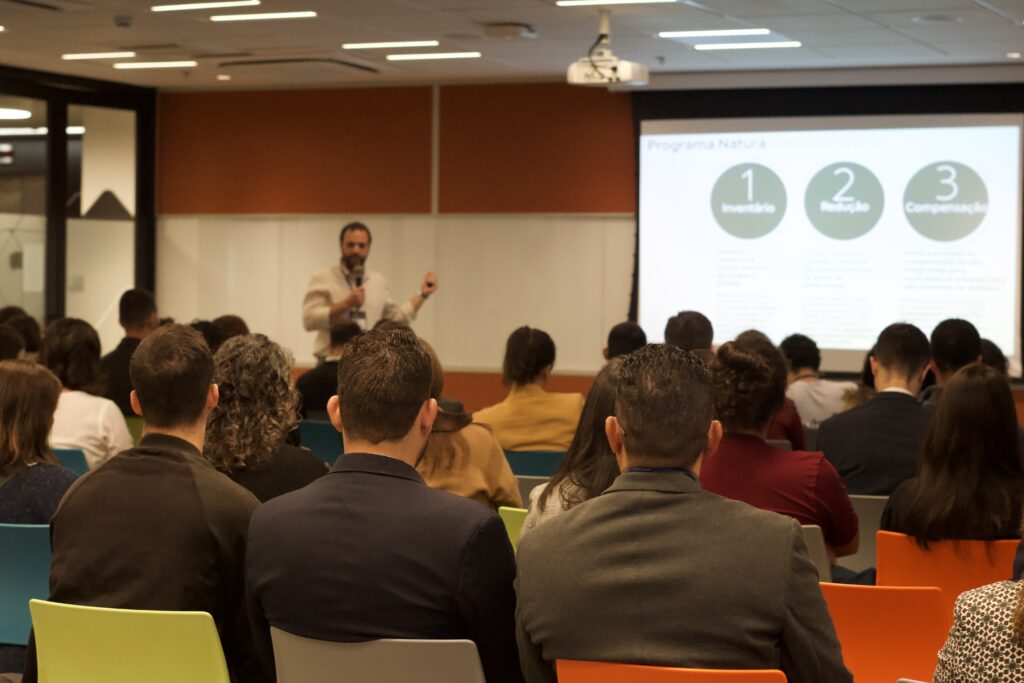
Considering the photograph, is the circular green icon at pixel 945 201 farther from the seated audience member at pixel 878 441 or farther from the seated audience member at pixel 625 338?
the seated audience member at pixel 878 441

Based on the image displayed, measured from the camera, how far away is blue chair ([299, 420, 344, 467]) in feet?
19.2

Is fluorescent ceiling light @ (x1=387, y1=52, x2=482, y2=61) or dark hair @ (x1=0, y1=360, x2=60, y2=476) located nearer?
dark hair @ (x1=0, y1=360, x2=60, y2=476)

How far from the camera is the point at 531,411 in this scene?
17.5 feet

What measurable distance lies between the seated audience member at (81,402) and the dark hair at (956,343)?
3.46 metres

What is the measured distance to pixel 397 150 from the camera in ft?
37.0

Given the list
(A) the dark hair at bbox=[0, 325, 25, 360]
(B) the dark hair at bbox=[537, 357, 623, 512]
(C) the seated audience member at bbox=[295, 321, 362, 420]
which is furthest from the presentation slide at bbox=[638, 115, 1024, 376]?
(B) the dark hair at bbox=[537, 357, 623, 512]

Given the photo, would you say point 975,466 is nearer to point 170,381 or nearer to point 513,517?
point 513,517

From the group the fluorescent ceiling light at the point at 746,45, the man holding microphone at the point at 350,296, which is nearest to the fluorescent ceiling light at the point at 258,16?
the man holding microphone at the point at 350,296

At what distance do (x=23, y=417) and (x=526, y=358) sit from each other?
2.29m

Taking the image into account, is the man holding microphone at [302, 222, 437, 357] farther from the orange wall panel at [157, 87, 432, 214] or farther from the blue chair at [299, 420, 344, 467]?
the blue chair at [299, 420, 344, 467]

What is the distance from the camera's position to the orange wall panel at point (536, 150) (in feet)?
34.7

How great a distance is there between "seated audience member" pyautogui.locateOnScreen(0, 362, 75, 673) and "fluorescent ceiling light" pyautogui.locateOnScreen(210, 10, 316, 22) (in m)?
4.74

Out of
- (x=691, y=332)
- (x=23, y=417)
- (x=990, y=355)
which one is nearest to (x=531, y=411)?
(x=691, y=332)

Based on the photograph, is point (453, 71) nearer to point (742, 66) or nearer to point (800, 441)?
point (742, 66)
